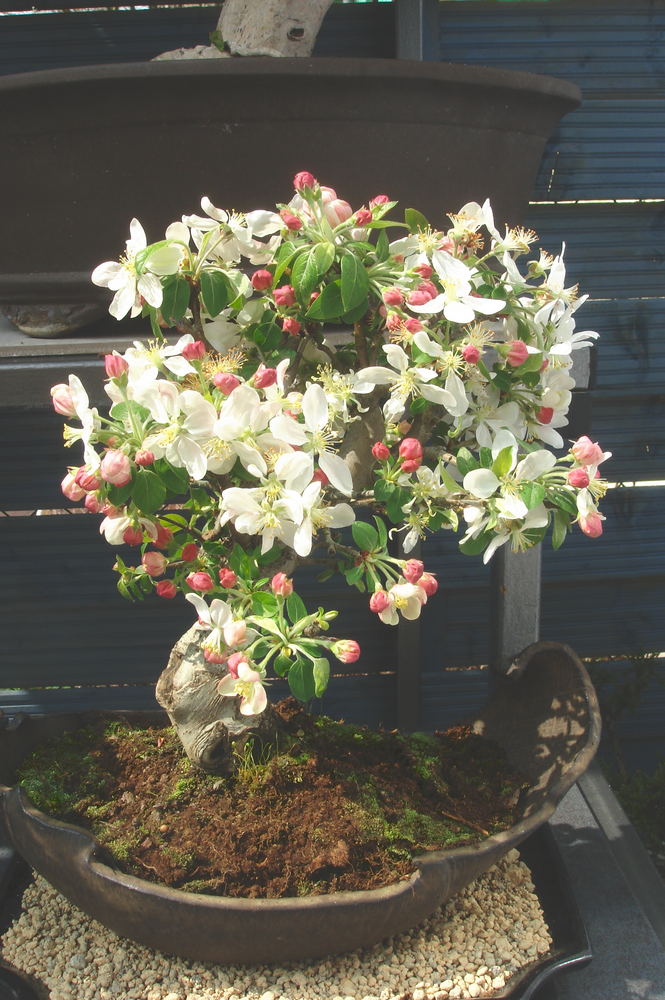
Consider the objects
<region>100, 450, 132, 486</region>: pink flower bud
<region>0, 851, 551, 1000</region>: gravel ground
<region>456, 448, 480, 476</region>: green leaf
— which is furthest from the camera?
<region>0, 851, 551, 1000</region>: gravel ground

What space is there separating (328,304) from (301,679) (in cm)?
31

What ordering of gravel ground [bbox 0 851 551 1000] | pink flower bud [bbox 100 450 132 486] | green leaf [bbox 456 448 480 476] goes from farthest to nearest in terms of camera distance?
gravel ground [bbox 0 851 551 1000]
green leaf [bbox 456 448 480 476]
pink flower bud [bbox 100 450 132 486]

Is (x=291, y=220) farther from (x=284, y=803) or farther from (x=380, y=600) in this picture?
(x=284, y=803)

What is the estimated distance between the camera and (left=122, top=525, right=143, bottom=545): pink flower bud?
82 centimetres

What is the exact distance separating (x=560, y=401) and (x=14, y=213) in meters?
0.57

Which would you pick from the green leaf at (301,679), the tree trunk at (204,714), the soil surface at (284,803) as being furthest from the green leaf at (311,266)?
the soil surface at (284,803)

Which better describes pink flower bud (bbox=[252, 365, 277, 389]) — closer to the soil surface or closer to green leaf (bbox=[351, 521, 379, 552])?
green leaf (bbox=[351, 521, 379, 552])

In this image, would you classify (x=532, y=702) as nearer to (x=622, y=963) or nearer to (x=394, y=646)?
(x=622, y=963)

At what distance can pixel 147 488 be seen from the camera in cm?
74

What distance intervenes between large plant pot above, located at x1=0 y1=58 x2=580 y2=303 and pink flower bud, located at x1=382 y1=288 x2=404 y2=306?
217 mm

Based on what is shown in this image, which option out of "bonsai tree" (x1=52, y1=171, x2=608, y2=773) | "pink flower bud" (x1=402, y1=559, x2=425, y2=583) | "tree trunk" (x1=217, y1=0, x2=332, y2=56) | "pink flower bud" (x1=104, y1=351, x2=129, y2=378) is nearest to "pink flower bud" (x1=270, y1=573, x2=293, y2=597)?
"bonsai tree" (x1=52, y1=171, x2=608, y2=773)

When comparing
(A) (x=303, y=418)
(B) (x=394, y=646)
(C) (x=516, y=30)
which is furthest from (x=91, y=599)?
(C) (x=516, y=30)

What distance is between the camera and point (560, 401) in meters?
0.88

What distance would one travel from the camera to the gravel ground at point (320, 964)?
919mm
